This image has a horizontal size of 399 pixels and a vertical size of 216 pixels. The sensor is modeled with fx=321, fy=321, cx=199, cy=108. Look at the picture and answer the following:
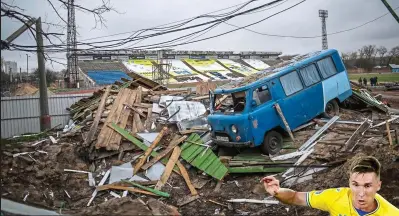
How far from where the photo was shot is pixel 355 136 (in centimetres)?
961

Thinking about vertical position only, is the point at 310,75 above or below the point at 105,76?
below

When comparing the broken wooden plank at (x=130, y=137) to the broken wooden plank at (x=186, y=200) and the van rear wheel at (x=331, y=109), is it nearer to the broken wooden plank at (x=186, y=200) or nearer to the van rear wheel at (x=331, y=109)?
the broken wooden plank at (x=186, y=200)

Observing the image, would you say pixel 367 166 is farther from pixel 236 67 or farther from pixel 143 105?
pixel 236 67

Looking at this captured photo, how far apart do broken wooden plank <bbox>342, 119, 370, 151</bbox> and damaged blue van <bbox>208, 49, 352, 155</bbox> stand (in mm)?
1417

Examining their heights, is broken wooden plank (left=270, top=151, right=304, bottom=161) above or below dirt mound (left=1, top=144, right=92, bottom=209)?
above

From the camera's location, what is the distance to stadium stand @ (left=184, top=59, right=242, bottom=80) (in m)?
60.6

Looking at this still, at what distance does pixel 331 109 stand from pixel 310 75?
1.73 meters

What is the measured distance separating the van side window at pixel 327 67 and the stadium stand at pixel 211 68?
1835 inches

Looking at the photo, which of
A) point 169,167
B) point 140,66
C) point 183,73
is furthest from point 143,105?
point 140,66

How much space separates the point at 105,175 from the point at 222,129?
3745 mm

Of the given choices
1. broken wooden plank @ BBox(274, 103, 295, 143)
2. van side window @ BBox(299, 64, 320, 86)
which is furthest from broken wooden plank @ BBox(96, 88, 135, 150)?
van side window @ BBox(299, 64, 320, 86)

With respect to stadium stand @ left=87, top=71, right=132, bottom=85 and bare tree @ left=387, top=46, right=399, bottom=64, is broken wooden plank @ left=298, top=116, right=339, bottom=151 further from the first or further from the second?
bare tree @ left=387, top=46, right=399, bottom=64

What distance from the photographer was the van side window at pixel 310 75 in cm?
Result: 1070

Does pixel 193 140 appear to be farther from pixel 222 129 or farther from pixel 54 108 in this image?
pixel 54 108
